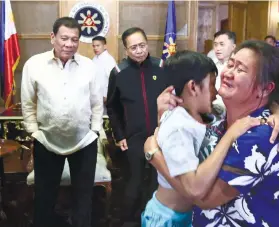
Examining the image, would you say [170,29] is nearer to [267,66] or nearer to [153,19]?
[153,19]

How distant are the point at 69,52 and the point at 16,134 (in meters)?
1.82

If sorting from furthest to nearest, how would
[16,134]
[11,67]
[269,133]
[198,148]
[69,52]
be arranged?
[11,67] → [16,134] → [69,52] → [198,148] → [269,133]

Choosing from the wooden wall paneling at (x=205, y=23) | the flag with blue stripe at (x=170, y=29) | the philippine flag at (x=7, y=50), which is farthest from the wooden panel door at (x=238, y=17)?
the philippine flag at (x=7, y=50)

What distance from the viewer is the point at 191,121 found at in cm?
119

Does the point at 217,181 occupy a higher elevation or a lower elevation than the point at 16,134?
higher

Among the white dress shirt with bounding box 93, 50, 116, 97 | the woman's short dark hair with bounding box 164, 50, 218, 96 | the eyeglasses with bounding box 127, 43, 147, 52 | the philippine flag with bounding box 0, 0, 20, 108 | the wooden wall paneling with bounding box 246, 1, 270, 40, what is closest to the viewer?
the woman's short dark hair with bounding box 164, 50, 218, 96

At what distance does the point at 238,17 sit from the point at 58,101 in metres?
5.90

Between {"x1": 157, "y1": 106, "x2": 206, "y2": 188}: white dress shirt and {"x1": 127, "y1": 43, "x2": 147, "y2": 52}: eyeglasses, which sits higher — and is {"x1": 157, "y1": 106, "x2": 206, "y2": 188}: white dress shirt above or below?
below

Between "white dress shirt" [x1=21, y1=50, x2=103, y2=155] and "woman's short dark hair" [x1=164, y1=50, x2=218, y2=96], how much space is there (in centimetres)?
137

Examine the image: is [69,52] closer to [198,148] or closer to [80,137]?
[80,137]

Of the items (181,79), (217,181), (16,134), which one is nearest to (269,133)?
(217,181)

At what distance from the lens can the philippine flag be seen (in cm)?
489

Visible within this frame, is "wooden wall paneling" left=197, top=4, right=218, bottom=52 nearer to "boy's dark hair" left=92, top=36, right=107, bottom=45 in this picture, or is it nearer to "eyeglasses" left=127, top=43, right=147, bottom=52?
"boy's dark hair" left=92, top=36, right=107, bottom=45

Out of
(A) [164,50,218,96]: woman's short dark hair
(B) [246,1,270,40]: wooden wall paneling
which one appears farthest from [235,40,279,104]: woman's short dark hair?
(B) [246,1,270,40]: wooden wall paneling
